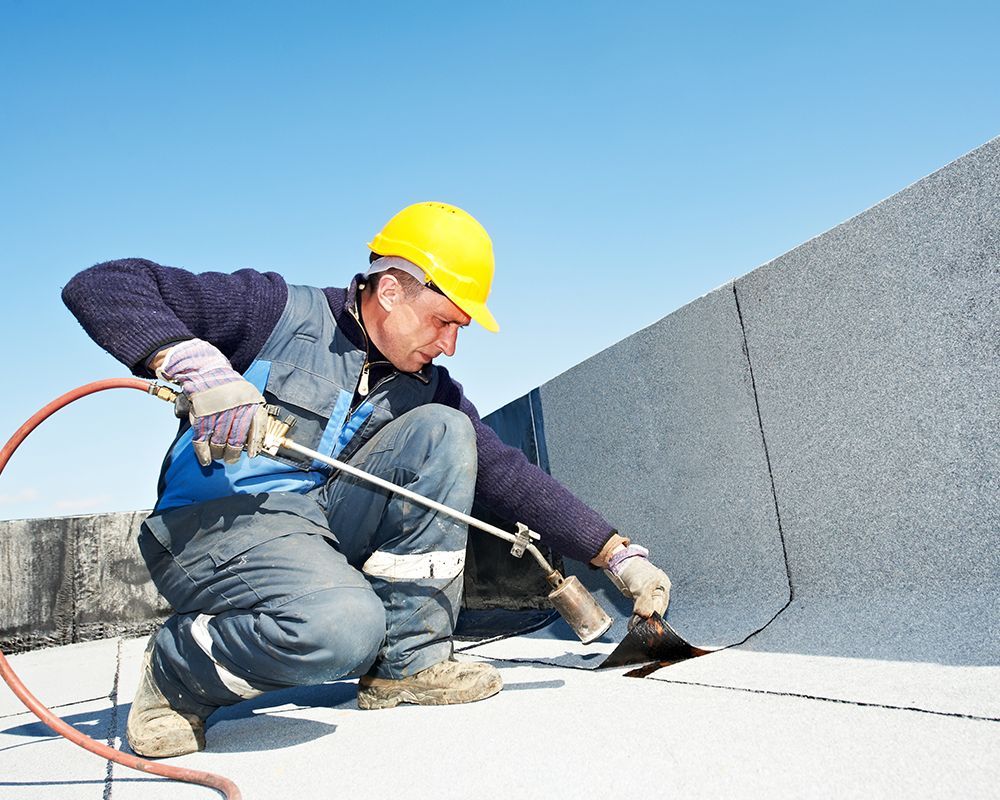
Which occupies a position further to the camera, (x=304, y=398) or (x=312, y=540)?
(x=304, y=398)

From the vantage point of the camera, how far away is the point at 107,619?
13.0ft

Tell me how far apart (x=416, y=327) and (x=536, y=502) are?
1.72 feet

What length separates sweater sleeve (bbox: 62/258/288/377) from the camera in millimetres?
1427

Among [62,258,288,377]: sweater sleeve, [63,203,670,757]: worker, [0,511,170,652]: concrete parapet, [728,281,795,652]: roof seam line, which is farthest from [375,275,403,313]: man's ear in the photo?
[0,511,170,652]: concrete parapet

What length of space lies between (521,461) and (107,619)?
3.04 metres

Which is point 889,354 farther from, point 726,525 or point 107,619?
point 107,619

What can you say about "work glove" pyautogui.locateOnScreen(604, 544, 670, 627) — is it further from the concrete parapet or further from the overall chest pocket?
the concrete parapet

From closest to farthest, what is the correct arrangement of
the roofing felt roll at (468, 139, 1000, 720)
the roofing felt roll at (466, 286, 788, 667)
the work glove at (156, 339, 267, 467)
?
1. the work glove at (156, 339, 267, 467)
2. the roofing felt roll at (468, 139, 1000, 720)
3. the roofing felt roll at (466, 286, 788, 667)

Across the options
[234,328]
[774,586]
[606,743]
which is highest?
[234,328]

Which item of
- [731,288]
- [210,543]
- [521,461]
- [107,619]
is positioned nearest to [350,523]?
[210,543]

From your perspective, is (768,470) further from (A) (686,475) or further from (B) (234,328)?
(B) (234,328)

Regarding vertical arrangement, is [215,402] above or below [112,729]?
above

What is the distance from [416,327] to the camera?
178 cm

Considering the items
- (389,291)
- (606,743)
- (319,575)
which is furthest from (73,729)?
(389,291)
